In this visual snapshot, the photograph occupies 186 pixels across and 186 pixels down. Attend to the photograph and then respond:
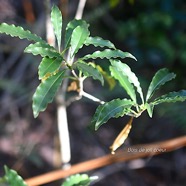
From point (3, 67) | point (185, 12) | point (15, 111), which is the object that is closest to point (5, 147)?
point (15, 111)

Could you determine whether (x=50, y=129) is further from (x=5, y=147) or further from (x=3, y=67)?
(x=3, y=67)

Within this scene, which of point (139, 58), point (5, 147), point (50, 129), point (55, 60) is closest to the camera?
point (55, 60)

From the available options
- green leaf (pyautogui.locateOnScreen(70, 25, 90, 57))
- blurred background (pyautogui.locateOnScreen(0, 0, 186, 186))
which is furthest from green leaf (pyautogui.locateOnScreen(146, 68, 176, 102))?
blurred background (pyautogui.locateOnScreen(0, 0, 186, 186))

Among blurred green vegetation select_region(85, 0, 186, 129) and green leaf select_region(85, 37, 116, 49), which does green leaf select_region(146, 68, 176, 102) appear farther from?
blurred green vegetation select_region(85, 0, 186, 129)

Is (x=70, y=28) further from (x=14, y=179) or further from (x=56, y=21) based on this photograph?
(x=14, y=179)

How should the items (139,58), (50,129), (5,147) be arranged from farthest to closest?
(139,58), (50,129), (5,147)
